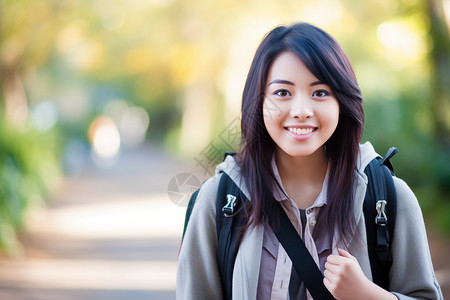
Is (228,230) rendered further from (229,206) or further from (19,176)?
(19,176)

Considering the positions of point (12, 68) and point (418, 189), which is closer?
point (418, 189)

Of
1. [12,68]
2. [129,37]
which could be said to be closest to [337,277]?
[12,68]

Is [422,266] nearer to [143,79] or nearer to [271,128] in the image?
[271,128]

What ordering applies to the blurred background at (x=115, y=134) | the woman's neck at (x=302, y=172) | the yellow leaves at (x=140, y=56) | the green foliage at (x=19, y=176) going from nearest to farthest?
the woman's neck at (x=302, y=172) < the blurred background at (x=115, y=134) < the green foliage at (x=19, y=176) < the yellow leaves at (x=140, y=56)

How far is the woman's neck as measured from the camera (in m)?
2.04

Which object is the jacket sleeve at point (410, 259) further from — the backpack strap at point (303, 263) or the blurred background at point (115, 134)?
the blurred background at point (115, 134)

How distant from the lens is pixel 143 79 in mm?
35031

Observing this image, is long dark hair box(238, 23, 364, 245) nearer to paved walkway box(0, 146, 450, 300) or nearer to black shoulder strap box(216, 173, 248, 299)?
black shoulder strap box(216, 173, 248, 299)

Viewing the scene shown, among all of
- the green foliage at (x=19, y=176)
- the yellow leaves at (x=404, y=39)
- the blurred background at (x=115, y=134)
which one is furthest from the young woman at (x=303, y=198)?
the yellow leaves at (x=404, y=39)

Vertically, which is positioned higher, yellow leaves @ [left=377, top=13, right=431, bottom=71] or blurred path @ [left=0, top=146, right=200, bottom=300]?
yellow leaves @ [left=377, top=13, right=431, bottom=71]

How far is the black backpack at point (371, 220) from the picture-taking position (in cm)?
184

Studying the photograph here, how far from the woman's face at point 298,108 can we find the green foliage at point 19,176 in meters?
6.43

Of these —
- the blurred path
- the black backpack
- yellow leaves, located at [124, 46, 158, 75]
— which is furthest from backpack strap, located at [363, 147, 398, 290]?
yellow leaves, located at [124, 46, 158, 75]

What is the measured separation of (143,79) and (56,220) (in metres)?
25.2
